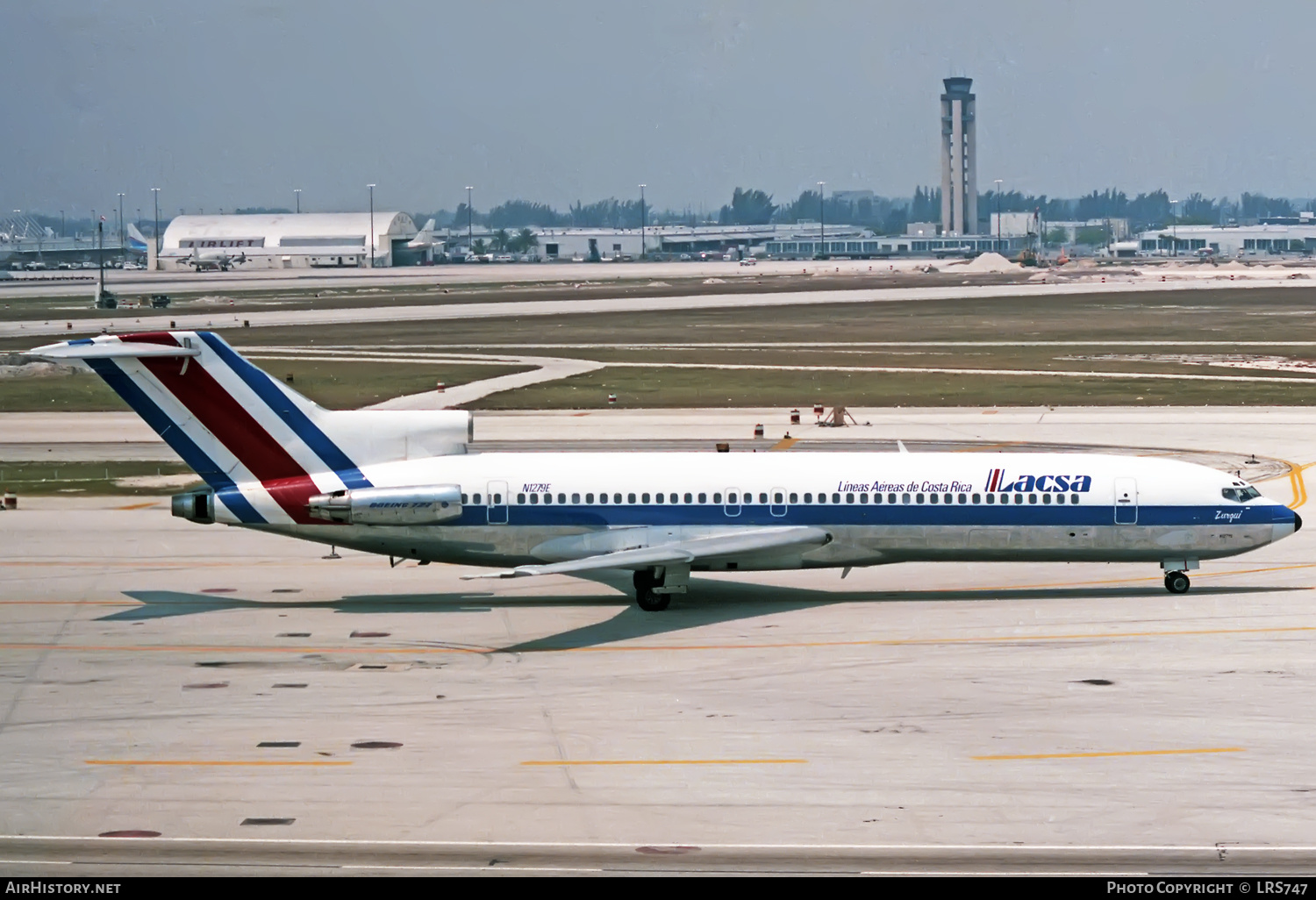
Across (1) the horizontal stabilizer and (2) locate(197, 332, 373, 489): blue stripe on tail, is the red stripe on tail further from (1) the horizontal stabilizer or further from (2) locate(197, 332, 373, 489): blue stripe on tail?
(2) locate(197, 332, 373, 489): blue stripe on tail

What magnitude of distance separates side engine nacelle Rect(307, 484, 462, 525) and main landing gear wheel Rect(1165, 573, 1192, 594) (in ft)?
54.1

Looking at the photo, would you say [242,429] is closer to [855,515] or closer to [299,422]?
[299,422]

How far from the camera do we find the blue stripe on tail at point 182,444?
1403 inches

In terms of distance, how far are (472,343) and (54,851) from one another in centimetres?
9093

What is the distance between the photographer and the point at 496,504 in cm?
3631

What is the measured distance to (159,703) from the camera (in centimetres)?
2795

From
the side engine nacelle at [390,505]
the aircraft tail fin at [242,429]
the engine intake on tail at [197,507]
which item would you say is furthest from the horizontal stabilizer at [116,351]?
the side engine nacelle at [390,505]

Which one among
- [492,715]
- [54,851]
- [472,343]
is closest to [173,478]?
[492,715]

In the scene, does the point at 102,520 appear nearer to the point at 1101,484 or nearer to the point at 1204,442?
the point at 1101,484

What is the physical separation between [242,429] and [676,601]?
1059cm

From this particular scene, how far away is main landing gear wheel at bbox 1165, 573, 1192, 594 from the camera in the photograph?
122ft

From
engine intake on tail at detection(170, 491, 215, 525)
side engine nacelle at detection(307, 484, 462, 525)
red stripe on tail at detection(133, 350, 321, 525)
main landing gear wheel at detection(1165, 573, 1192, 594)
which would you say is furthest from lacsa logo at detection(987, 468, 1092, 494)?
engine intake on tail at detection(170, 491, 215, 525)

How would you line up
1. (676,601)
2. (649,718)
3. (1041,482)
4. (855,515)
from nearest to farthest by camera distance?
(649,718) < (855,515) < (1041,482) < (676,601)

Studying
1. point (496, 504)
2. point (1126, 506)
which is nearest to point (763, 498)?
point (496, 504)
